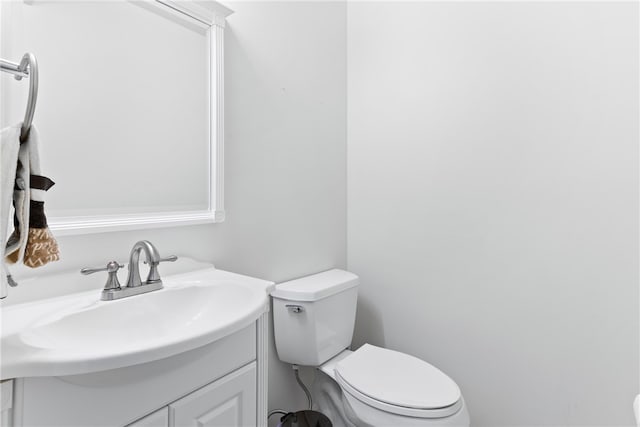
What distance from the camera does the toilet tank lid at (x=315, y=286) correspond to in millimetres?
1373

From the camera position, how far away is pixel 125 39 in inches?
39.7

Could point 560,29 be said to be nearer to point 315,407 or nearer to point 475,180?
point 475,180

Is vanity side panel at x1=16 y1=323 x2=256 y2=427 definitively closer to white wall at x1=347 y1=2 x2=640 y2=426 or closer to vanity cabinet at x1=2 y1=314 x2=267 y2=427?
vanity cabinet at x1=2 y1=314 x2=267 y2=427

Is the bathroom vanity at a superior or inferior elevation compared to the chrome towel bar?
inferior

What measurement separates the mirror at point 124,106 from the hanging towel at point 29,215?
11.4 inches

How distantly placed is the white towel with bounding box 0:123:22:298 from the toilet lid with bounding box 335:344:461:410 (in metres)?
1.04

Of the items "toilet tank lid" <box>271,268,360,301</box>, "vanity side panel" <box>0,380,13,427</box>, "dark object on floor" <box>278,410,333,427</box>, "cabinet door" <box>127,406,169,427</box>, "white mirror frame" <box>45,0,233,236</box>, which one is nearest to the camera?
"vanity side panel" <box>0,380,13,427</box>

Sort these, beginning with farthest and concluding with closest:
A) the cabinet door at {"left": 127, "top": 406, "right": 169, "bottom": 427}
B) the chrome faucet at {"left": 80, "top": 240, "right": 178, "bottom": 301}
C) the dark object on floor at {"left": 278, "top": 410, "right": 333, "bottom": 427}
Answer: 1. the dark object on floor at {"left": 278, "top": 410, "right": 333, "bottom": 427}
2. the chrome faucet at {"left": 80, "top": 240, "right": 178, "bottom": 301}
3. the cabinet door at {"left": 127, "top": 406, "right": 169, "bottom": 427}

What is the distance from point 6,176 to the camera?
0.55 metres

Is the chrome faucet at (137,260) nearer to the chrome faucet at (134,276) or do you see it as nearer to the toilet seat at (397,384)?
the chrome faucet at (134,276)

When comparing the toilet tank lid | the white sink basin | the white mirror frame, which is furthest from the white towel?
the toilet tank lid

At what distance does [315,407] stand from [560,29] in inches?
70.9

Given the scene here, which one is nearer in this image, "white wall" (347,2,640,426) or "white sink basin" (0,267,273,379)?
"white sink basin" (0,267,273,379)

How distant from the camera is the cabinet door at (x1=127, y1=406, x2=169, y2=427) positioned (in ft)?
2.14
